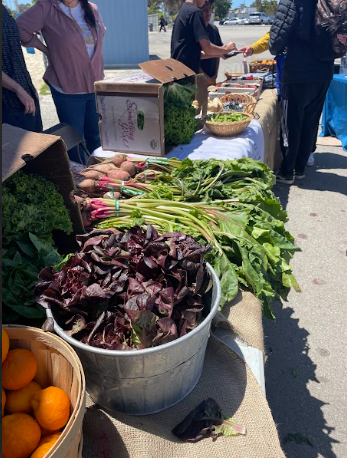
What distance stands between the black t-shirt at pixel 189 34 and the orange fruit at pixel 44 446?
3876 millimetres

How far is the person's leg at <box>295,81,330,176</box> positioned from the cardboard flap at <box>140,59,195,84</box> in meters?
1.78

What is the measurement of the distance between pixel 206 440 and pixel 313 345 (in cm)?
180

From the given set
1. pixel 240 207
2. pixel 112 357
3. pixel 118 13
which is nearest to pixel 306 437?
pixel 240 207

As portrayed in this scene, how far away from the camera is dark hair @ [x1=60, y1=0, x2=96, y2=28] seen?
327cm

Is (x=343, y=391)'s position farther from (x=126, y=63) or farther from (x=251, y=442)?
(x=126, y=63)

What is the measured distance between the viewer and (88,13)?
3.30m

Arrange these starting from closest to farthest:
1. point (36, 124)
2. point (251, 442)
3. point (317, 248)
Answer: point (251, 442)
point (36, 124)
point (317, 248)

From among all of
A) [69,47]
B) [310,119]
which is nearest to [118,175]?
[69,47]

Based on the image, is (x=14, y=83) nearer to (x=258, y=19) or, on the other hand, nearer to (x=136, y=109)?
(x=136, y=109)

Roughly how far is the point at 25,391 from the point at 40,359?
0.28 feet

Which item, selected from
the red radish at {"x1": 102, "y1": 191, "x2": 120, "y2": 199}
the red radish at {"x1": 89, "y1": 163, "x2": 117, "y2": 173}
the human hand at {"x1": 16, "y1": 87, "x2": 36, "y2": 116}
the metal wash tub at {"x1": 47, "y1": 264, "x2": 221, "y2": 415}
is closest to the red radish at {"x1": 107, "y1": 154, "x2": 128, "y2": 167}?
the red radish at {"x1": 89, "y1": 163, "x2": 117, "y2": 173}

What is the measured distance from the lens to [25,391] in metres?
0.96

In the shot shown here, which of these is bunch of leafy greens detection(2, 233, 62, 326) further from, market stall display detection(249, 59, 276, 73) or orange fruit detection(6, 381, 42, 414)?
market stall display detection(249, 59, 276, 73)

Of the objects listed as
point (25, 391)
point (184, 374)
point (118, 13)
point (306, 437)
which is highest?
point (118, 13)
